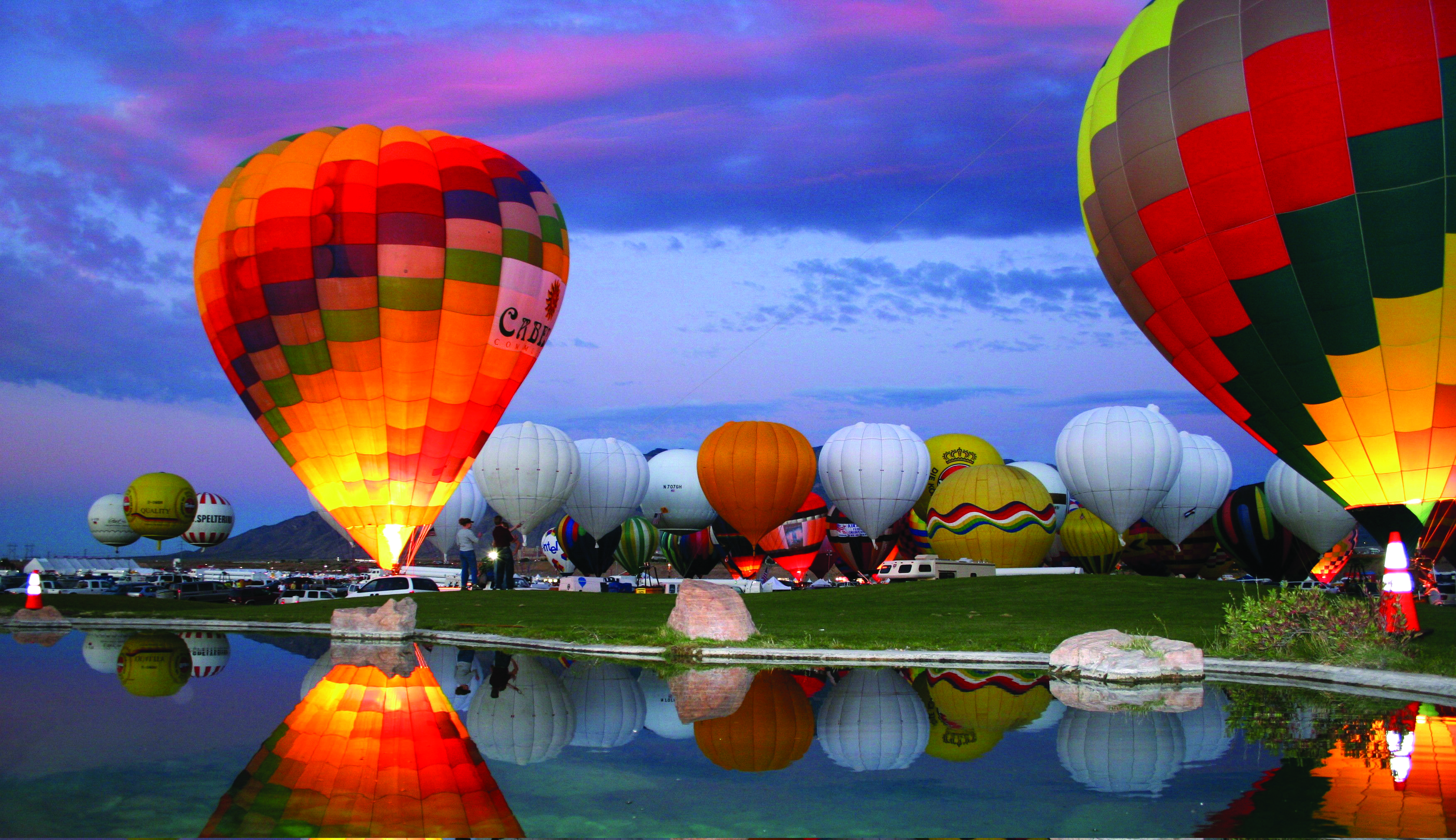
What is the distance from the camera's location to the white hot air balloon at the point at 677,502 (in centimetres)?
6838

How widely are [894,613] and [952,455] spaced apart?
39753 mm

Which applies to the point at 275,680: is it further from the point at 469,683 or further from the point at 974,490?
the point at 974,490

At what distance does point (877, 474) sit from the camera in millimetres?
53750

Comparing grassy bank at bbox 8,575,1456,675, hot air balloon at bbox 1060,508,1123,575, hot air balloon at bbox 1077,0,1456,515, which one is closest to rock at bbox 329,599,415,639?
grassy bank at bbox 8,575,1456,675

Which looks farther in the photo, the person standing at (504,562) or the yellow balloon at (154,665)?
the person standing at (504,562)

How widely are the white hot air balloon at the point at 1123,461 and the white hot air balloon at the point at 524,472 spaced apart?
24058 millimetres

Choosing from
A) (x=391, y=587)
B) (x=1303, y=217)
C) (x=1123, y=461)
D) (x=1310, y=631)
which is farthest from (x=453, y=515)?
(x=1310, y=631)

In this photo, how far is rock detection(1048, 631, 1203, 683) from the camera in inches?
477

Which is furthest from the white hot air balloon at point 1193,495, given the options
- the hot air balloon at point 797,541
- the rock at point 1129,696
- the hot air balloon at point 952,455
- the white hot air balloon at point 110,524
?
the white hot air balloon at point 110,524

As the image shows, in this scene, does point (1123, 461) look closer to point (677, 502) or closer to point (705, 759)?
point (677, 502)

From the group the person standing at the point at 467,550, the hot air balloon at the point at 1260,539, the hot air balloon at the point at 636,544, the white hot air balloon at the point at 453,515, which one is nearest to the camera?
the person standing at the point at 467,550

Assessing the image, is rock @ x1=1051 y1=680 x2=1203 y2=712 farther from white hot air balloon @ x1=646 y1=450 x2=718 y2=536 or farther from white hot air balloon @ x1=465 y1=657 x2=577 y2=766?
white hot air balloon @ x1=646 y1=450 x2=718 y2=536

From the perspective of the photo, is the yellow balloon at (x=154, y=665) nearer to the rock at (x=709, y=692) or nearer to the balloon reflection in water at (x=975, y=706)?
the rock at (x=709, y=692)

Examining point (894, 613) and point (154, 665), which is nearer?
point (154, 665)
